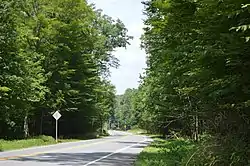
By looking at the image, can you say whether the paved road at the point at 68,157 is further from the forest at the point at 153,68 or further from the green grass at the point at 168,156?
the forest at the point at 153,68

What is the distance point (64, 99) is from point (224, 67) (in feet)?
129

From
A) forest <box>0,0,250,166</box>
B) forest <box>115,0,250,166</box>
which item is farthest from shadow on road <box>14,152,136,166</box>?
forest <box>115,0,250,166</box>

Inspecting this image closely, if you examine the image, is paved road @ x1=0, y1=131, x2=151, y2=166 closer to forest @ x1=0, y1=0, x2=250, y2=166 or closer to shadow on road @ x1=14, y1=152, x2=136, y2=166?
shadow on road @ x1=14, y1=152, x2=136, y2=166

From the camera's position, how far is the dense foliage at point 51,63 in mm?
29984

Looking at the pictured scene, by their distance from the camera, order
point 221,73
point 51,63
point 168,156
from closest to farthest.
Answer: point 221,73 → point 168,156 → point 51,63

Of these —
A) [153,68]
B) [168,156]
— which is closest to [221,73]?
[168,156]

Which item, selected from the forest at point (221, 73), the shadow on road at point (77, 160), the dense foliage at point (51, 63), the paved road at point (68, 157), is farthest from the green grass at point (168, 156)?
the dense foliage at point (51, 63)

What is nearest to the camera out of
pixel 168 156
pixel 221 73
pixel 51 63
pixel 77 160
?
pixel 221 73

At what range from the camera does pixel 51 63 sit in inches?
1708

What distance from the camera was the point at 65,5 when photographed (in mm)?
42750

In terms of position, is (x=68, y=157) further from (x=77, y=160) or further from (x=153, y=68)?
(x=153, y=68)

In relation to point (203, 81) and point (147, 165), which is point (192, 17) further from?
point (147, 165)

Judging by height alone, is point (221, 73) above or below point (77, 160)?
above

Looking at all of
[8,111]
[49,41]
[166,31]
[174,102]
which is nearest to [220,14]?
[166,31]
